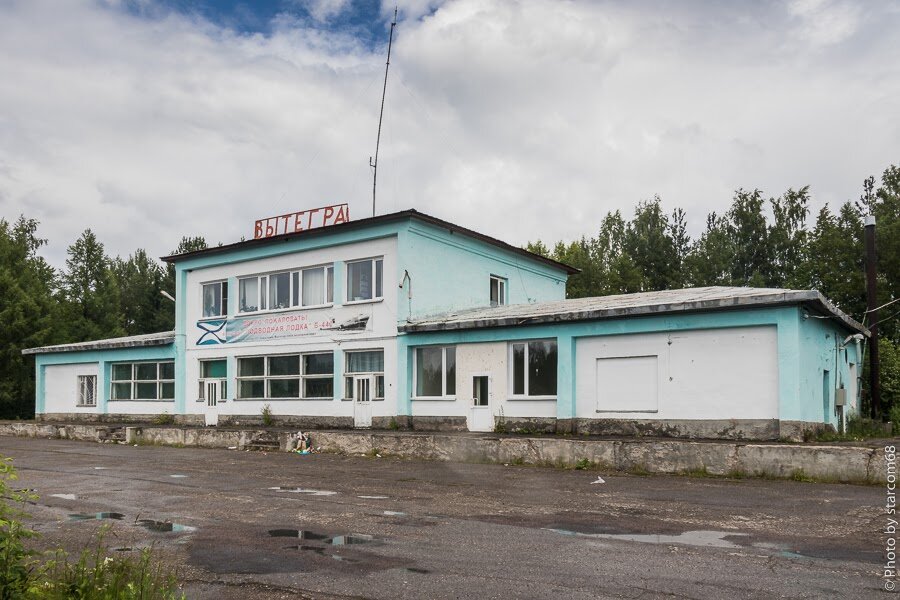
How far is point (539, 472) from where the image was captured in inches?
603

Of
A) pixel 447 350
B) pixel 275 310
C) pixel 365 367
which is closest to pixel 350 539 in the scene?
pixel 447 350

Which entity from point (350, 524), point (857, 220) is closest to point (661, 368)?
point (350, 524)

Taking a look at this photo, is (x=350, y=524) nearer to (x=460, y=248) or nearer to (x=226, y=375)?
(x=460, y=248)

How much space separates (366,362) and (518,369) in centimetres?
565

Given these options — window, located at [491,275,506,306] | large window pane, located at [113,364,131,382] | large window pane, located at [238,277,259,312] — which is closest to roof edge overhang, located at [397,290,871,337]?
window, located at [491,275,506,306]

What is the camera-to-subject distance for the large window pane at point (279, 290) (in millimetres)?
27438

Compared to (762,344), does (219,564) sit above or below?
below

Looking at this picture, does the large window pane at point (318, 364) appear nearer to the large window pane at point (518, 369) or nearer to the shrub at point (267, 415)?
the shrub at point (267, 415)

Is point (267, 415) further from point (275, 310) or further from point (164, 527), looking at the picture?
point (164, 527)

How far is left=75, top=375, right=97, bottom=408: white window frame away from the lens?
34.5m

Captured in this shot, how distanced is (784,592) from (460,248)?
2095cm

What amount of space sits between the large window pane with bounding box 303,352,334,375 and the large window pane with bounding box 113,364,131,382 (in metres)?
11.1

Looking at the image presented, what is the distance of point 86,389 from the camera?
34.9m

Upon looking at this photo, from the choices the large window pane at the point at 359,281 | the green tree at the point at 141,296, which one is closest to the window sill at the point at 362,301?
the large window pane at the point at 359,281
